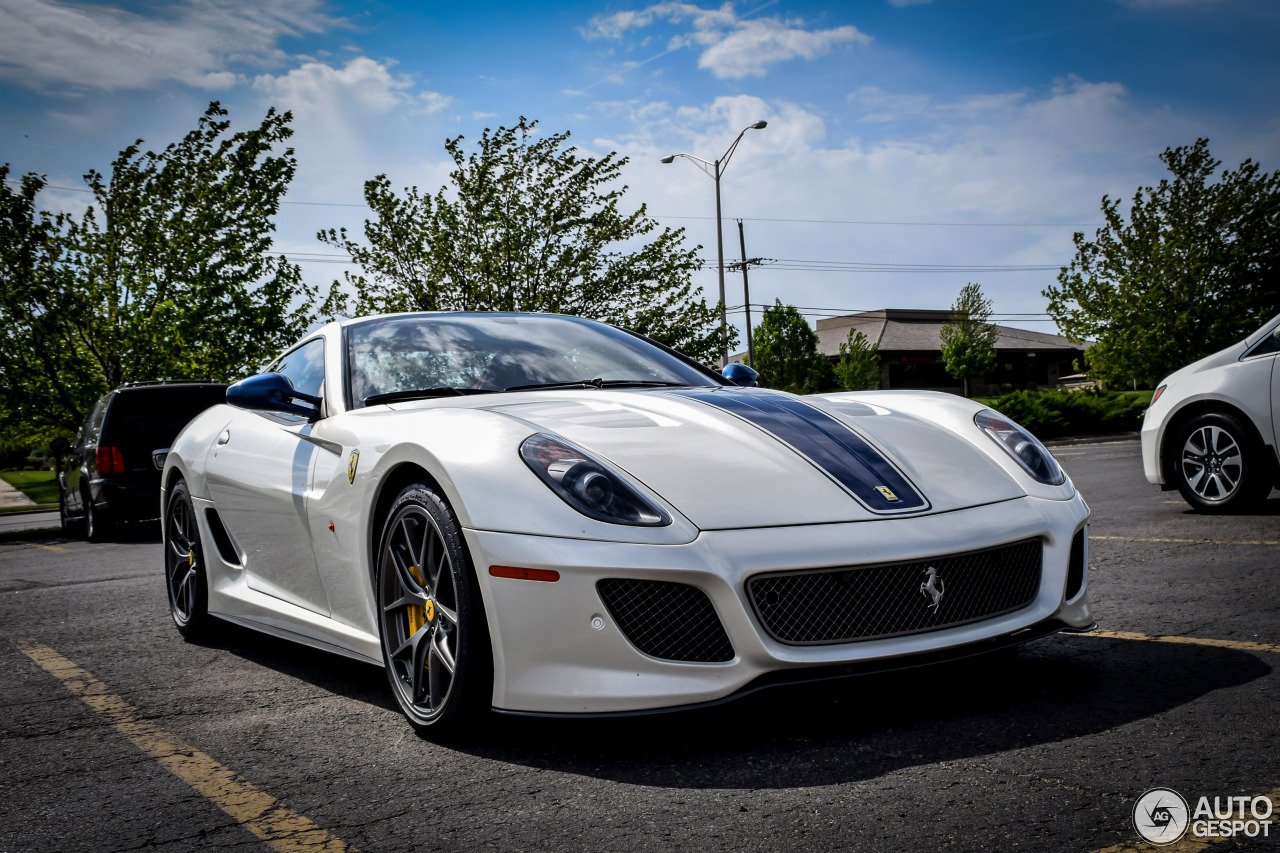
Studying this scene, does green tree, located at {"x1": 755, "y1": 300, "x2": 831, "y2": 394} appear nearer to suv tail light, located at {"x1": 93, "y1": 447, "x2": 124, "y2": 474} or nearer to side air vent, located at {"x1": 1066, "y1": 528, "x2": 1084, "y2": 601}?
suv tail light, located at {"x1": 93, "y1": 447, "x2": 124, "y2": 474}

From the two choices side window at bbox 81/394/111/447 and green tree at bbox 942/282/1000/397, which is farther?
green tree at bbox 942/282/1000/397

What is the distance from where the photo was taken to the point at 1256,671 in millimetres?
3266

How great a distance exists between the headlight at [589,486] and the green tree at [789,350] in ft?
164

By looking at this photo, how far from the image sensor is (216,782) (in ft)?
9.49

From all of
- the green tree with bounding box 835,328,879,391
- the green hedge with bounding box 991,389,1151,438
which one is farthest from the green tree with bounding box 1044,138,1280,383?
the green tree with bounding box 835,328,879,391

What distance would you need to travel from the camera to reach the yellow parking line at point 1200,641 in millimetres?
3561

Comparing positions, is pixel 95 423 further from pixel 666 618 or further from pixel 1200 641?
→ pixel 1200 641

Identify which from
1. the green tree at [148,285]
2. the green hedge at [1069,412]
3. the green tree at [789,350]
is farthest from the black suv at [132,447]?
the green tree at [789,350]

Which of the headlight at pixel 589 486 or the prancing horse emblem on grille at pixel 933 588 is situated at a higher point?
the headlight at pixel 589 486

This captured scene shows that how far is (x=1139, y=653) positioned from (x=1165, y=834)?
63.0 inches

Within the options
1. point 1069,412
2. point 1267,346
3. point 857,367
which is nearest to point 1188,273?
point 1069,412

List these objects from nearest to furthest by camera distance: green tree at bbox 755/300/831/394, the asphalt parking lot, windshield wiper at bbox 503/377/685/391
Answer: the asphalt parking lot < windshield wiper at bbox 503/377/685/391 < green tree at bbox 755/300/831/394

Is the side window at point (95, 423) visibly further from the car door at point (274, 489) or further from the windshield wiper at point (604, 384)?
the windshield wiper at point (604, 384)

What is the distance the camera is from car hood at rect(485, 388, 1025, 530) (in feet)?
9.75
